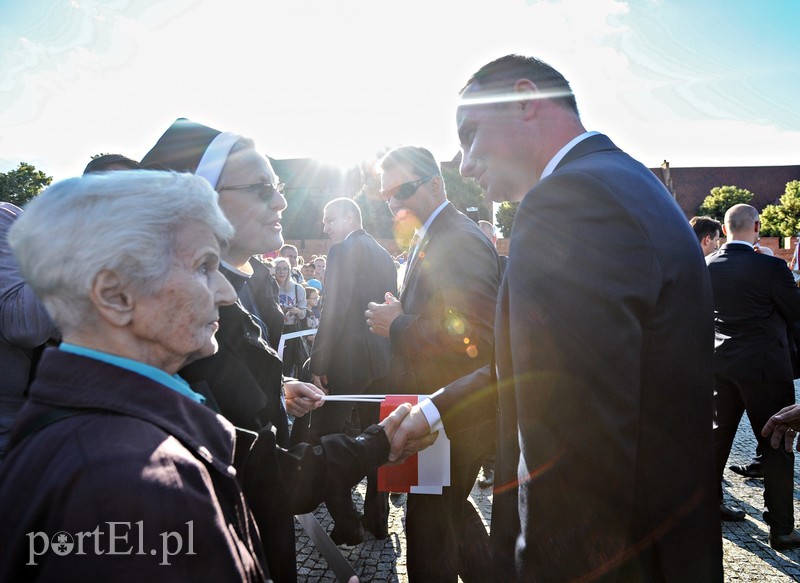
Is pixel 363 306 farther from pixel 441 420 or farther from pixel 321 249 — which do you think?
pixel 321 249


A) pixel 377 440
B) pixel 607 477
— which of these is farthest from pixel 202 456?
pixel 377 440

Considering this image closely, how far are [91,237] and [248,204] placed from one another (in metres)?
1.03

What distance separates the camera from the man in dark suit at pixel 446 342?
2.85 m

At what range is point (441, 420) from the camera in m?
→ 2.47

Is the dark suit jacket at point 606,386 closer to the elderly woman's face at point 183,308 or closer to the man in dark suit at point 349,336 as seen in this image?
the elderly woman's face at point 183,308

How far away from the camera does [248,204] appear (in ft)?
6.99

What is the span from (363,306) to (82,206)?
11.8 ft

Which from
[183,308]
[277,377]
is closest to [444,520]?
[277,377]

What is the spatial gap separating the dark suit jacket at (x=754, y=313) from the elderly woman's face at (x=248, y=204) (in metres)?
4.28

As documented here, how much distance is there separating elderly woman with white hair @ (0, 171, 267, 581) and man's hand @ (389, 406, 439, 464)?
110 cm

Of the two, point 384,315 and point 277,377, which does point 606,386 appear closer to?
point 277,377

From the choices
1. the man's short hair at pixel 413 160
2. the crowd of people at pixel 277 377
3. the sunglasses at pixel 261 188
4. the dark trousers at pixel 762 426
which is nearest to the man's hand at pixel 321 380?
the man's short hair at pixel 413 160

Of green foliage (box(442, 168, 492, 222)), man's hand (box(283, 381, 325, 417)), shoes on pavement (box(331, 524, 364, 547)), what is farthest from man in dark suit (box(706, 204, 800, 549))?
green foliage (box(442, 168, 492, 222))

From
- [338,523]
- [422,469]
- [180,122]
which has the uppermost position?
[180,122]
